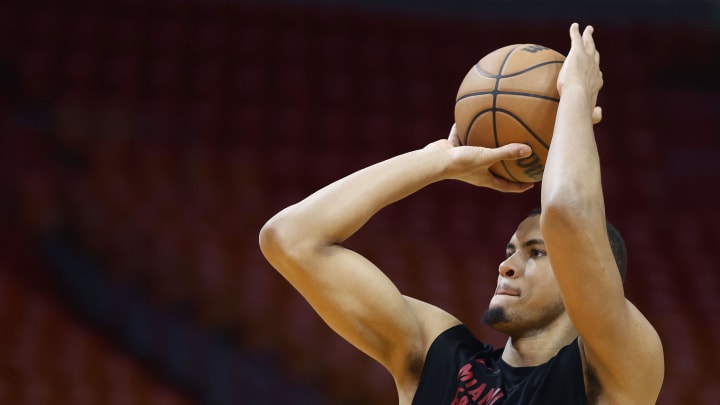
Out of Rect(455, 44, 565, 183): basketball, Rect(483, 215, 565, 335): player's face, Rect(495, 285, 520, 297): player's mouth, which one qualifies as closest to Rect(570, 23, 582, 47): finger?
Rect(455, 44, 565, 183): basketball

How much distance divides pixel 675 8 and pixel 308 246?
9.39m

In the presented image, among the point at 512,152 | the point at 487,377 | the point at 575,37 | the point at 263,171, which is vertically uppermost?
the point at 575,37

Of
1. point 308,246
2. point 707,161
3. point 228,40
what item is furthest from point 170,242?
point 707,161

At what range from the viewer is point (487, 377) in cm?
244

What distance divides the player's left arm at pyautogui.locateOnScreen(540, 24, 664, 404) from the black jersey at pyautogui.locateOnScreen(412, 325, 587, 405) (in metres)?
0.09

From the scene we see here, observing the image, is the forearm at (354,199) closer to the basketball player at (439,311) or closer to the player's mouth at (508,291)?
the basketball player at (439,311)

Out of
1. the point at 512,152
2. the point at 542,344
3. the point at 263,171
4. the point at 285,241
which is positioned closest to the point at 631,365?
the point at 542,344

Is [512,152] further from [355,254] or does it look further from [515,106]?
[355,254]

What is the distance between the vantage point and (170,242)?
6.68 meters

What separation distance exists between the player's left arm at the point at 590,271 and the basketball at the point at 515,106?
28cm

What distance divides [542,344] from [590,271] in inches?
18.2

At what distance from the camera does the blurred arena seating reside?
621 cm

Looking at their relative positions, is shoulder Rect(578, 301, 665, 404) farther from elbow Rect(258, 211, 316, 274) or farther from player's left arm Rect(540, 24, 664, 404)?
elbow Rect(258, 211, 316, 274)

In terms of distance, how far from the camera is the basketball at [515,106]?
2432 mm
